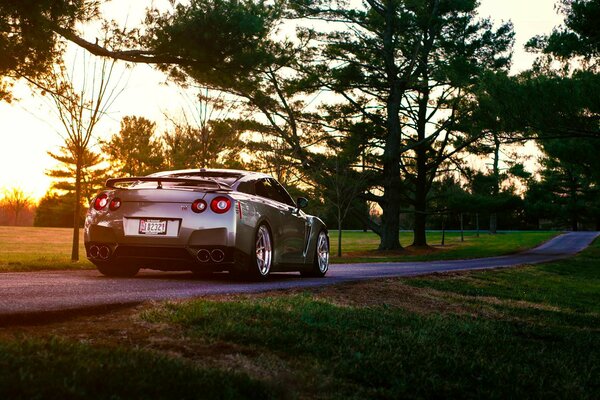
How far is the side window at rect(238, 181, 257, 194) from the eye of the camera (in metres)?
9.49

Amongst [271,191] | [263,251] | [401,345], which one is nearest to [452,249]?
[271,191]

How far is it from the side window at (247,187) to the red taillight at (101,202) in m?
1.83

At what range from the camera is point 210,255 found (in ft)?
28.5

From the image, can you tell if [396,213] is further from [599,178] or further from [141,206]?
[141,206]

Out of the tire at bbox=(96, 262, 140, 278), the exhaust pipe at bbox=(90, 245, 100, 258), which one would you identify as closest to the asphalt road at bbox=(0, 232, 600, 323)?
the tire at bbox=(96, 262, 140, 278)

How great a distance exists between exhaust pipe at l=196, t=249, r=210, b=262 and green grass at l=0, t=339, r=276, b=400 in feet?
14.0

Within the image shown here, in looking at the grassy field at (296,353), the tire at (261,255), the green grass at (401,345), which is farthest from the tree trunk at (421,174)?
the grassy field at (296,353)

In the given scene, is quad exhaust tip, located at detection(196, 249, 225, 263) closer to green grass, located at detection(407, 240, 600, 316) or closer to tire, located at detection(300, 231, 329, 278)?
tire, located at detection(300, 231, 329, 278)

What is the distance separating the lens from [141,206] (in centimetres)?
888

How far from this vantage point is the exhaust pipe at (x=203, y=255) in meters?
8.67

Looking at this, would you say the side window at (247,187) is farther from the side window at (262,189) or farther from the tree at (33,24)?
the tree at (33,24)

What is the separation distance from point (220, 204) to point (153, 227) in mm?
930

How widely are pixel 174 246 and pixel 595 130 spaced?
15.5m

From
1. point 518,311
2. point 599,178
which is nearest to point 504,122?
point 599,178
